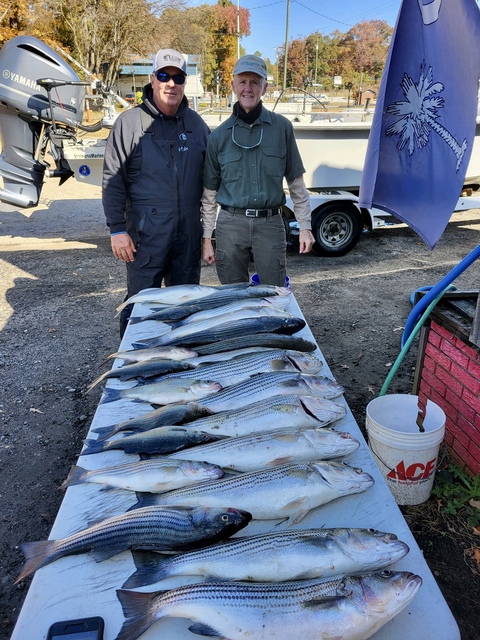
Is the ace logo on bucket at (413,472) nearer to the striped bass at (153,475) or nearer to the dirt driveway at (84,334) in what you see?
the dirt driveway at (84,334)

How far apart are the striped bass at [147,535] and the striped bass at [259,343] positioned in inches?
48.5

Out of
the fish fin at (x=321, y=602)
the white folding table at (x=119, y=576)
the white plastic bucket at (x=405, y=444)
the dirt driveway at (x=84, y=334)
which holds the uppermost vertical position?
the fish fin at (x=321, y=602)

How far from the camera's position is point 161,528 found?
1566mm

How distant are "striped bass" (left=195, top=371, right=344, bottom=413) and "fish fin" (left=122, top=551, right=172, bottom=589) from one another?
0.75 m

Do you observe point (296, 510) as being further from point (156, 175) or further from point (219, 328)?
point (156, 175)

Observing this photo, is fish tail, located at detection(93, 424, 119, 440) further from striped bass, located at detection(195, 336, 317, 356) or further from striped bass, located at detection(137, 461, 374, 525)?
striped bass, located at detection(195, 336, 317, 356)

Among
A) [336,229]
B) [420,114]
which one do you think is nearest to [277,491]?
[420,114]

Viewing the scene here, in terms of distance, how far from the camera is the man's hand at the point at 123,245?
12.8 ft

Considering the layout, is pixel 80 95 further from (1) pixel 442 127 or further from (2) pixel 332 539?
(2) pixel 332 539

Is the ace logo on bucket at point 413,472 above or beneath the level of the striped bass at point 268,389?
beneath

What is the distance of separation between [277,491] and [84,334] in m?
4.22

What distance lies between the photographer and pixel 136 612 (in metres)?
1.35

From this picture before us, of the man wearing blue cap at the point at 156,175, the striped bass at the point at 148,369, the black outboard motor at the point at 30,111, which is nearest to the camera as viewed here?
the striped bass at the point at 148,369

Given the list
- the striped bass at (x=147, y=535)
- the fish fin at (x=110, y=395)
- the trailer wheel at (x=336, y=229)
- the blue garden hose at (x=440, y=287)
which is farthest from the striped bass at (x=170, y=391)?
the trailer wheel at (x=336, y=229)
